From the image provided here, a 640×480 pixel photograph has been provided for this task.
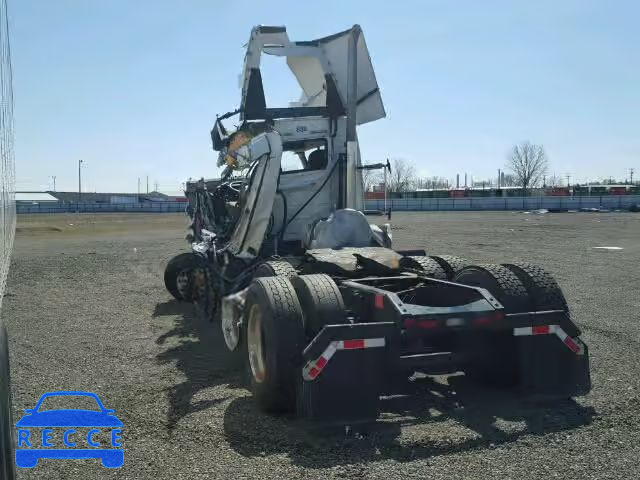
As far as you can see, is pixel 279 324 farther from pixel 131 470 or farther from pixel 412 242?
pixel 412 242

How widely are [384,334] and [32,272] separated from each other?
1367 cm

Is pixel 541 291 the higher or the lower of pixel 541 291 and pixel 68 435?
the higher

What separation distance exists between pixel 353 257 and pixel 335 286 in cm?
127

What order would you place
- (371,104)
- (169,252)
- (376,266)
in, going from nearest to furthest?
(376,266)
(371,104)
(169,252)

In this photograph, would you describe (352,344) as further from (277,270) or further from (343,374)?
(277,270)

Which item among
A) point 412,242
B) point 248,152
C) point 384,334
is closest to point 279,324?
point 384,334

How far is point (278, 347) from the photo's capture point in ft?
16.8

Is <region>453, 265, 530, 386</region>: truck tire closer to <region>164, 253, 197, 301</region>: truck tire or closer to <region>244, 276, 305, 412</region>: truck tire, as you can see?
<region>244, 276, 305, 412</region>: truck tire

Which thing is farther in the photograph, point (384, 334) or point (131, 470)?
point (384, 334)

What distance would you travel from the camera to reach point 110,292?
12.8 meters

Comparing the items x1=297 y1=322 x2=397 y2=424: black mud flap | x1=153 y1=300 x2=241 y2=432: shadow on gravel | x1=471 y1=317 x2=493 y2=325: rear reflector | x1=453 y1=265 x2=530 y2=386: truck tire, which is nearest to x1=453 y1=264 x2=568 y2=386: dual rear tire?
x1=453 y1=265 x2=530 y2=386: truck tire

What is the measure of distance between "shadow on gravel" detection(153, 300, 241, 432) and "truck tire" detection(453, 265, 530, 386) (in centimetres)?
232

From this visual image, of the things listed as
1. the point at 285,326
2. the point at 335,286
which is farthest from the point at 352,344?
the point at 335,286

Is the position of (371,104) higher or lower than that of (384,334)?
higher
